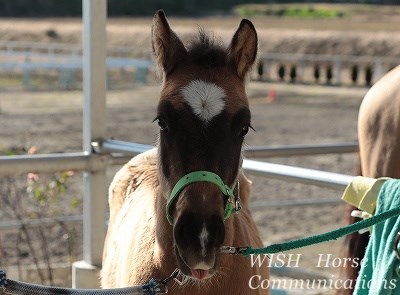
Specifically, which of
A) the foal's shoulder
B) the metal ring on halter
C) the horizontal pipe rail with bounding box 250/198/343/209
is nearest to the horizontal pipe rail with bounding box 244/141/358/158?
the foal's shoulder

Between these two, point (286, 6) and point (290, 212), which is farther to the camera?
point (286, 6)

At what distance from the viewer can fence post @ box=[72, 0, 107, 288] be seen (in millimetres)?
5070

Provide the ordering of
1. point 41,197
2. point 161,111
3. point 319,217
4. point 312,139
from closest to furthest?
1. point 161,111
2. point 41,197
3. point 319,217
4. point 312,139

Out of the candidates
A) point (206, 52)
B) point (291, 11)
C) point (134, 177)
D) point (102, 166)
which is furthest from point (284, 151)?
point (291, 11)

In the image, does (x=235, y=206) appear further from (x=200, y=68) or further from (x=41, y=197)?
(x=41, y=197)

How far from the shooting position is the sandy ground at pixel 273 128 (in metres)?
9.52

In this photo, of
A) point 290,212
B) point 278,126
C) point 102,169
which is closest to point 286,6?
point 278,126

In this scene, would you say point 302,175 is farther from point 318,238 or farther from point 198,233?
point 198,233

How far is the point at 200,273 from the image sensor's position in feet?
9.07

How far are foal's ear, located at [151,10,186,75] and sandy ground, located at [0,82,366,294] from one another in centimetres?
283

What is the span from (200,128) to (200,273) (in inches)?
19.4

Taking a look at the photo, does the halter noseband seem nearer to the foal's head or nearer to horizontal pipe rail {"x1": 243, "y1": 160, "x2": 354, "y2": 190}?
the foal's head

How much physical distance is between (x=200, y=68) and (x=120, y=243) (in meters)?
1.13

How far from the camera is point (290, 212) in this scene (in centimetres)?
1008
